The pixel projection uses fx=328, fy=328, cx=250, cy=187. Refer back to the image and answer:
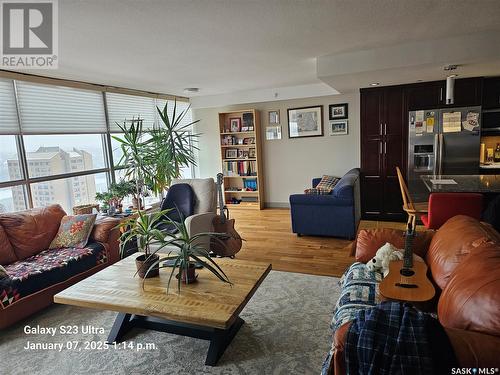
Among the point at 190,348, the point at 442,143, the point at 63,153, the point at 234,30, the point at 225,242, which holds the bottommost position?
the point at 190,348

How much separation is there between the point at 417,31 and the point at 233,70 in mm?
2158

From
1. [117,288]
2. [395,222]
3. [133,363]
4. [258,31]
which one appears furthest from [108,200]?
[395,222]

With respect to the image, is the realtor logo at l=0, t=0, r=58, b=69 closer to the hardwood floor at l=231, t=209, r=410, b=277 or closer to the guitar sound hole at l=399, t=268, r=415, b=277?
the guitar sound hole at l=399, t=268, r=415, b=277

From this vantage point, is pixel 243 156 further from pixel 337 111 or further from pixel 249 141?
pixel 337 111

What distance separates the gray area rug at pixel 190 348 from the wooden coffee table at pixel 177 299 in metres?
0.09

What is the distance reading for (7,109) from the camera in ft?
11.4

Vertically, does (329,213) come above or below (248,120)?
below

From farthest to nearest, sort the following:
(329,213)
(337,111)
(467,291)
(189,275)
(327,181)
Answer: (337,111)
(327,181)
(329,213)
(189,275)
(467,291)

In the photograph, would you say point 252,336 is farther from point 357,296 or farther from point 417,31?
point 417,31

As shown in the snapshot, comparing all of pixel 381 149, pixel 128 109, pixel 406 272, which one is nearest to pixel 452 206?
pixel 406 272

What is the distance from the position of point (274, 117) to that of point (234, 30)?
3795 mm

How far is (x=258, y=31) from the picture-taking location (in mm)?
2680

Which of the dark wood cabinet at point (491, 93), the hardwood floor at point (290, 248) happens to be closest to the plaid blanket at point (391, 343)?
the hardwood floor at point (290, 248)

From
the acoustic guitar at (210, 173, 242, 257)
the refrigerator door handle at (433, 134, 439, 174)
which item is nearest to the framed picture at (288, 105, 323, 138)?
the refrigerator door handle at (433, 134, 439, 174)
